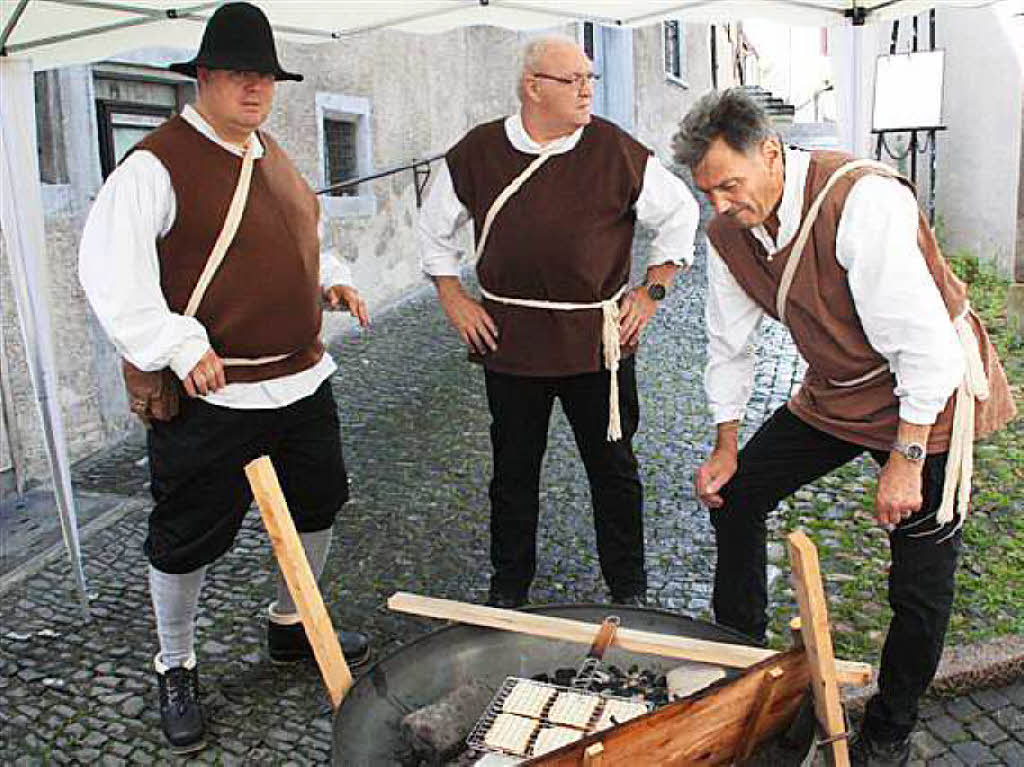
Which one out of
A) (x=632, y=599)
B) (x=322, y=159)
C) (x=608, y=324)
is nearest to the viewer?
(x=608, y=324)

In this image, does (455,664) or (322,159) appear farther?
(322,159)

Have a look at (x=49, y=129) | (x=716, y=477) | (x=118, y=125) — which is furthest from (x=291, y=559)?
(x=118, y=125)

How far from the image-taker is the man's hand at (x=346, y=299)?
3.00m

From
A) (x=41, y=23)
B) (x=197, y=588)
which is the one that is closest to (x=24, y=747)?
(x=197, y=588)

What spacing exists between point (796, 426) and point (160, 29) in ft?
8.82

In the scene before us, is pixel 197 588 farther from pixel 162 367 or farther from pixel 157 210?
pixel 157 210

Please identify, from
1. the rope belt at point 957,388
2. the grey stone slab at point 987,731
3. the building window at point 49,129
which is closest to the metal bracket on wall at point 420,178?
the building window at point 49,129

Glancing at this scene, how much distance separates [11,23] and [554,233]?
5.67 feet

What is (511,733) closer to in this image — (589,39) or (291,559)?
(291,559)

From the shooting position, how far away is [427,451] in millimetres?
5383

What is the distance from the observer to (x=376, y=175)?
8.30m

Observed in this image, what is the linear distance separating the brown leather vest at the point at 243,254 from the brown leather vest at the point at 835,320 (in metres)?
1.10

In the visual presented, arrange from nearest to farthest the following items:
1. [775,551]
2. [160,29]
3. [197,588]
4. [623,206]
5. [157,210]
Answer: [157,210]
[197,588]
[623,206]
[160,29]
[775,551]

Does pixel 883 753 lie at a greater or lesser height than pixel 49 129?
lesser
